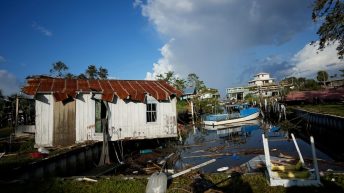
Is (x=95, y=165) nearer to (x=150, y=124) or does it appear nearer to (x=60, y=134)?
(x=60, y=134)

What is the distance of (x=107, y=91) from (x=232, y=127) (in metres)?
22.4

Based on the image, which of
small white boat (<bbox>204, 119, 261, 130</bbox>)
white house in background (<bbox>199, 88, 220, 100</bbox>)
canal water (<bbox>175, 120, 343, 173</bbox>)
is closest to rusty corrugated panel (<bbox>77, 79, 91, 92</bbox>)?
canal water (<bbox>175, 120, 343, 173</bbox>)

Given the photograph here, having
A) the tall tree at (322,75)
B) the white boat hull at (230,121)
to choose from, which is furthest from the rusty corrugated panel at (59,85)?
the tall tree at (322,75)

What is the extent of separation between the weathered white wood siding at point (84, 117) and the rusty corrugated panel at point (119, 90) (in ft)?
5.79

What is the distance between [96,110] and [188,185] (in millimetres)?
10530

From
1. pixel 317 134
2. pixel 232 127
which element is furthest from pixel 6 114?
pixel 317 134

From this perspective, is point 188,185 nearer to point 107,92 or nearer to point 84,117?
point 107,92

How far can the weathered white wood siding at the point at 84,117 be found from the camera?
1738cm

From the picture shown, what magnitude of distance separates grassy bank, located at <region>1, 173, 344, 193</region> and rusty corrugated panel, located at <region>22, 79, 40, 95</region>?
7.96 meters

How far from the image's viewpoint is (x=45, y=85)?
17.1m

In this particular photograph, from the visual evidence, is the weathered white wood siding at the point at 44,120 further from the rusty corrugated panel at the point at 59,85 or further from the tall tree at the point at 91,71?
the tall tree at the point at 91,71

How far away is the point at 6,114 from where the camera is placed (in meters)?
33.3

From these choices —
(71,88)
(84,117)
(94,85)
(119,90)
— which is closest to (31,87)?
(71,88)

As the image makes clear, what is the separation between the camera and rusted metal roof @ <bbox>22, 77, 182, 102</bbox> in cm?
1666
